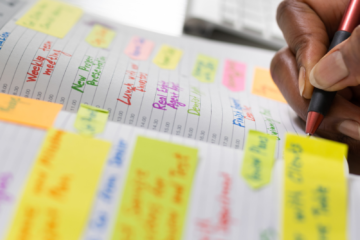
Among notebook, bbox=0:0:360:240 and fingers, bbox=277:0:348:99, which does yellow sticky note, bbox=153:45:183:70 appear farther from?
fingers, bbox=277:0:348:99

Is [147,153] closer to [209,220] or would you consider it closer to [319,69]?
[209,220]

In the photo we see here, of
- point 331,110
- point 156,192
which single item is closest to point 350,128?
point 331,110


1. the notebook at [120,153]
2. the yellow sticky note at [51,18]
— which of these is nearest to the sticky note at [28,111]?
the notebook at [120,153]

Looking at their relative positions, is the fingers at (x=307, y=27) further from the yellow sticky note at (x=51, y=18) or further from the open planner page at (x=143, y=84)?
the yellow sticky note at (x=51, y=18)

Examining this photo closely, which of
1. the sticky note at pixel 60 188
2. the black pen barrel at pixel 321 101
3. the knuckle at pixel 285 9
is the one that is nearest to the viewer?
the sticky note at pixel 60 188

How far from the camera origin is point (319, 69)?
33 cm

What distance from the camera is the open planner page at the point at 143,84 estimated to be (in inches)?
12.6

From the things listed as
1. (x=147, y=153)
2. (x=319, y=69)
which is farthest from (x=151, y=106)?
(x=319, y=69)

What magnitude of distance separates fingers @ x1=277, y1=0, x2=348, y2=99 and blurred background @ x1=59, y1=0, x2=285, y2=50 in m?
0.13

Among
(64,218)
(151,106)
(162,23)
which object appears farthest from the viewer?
(162,23)

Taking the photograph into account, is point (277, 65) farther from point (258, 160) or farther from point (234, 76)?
point (258, 160)

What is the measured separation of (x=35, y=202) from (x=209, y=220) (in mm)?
147

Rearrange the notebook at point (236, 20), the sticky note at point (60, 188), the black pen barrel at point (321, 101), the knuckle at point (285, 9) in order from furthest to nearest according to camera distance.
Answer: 1. the notebook at point (236, 20)
2. the knuckle at point (285, 9)
3. the black pen barrel at point (321, 101)
4. the sticky note at point (60, 188)

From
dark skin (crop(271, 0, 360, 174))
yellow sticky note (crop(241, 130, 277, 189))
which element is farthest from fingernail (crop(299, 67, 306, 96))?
yellow sticky note (crop(241, 130, 277, 189))
